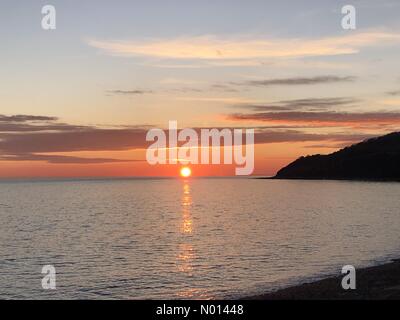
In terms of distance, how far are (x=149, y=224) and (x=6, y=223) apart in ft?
90.0

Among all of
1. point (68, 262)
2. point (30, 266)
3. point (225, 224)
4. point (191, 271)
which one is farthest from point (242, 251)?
point (225, 224)

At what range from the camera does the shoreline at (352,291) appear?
28.6m

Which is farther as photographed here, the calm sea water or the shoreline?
the calm sea water

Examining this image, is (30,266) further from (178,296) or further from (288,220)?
(288,220)

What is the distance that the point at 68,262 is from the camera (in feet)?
162

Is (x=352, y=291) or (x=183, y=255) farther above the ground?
(x=352, y=291)

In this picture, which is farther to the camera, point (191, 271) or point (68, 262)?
point (68, 262)

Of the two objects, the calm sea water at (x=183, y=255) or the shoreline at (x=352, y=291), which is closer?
the shoreline at (x=352, y=291)

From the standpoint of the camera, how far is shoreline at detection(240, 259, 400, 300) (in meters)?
28.6

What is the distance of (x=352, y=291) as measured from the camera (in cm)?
3038

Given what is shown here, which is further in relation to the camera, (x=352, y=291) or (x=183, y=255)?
(x=183, y=255)
